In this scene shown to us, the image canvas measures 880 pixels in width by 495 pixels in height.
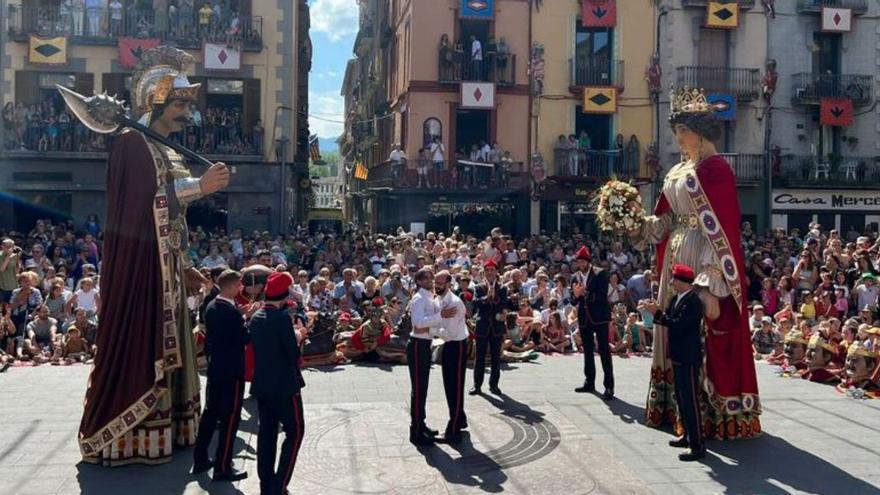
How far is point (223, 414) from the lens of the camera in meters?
6.64

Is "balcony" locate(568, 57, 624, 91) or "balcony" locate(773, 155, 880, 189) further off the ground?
"balcony" locate(568, 57, 624, 91)

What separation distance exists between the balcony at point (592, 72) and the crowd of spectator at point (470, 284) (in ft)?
26.2

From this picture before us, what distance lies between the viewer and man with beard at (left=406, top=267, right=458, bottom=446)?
7.59 meters

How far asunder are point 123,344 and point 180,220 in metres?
1.14

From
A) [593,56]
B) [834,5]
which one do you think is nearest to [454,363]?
[593,56]

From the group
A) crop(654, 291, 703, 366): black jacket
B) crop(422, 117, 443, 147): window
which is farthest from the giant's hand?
crop(422, 117, 443, 147): window

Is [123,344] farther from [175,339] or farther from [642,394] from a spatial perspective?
[642,394]

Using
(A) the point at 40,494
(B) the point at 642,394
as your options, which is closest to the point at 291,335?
(A) the point at 40,494

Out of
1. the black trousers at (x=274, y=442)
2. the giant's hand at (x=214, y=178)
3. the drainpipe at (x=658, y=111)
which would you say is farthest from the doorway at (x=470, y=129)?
the black trousers at (x=274, y=442)

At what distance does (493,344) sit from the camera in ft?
32.5

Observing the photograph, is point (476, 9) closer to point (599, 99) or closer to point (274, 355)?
point (599, 99)

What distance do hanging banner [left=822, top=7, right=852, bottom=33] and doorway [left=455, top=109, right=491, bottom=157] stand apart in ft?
37.3

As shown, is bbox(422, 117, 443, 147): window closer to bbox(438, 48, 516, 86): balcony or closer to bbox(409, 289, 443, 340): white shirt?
bbox(438, 48, 516, 86): balcony

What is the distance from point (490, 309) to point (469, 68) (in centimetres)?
1783
